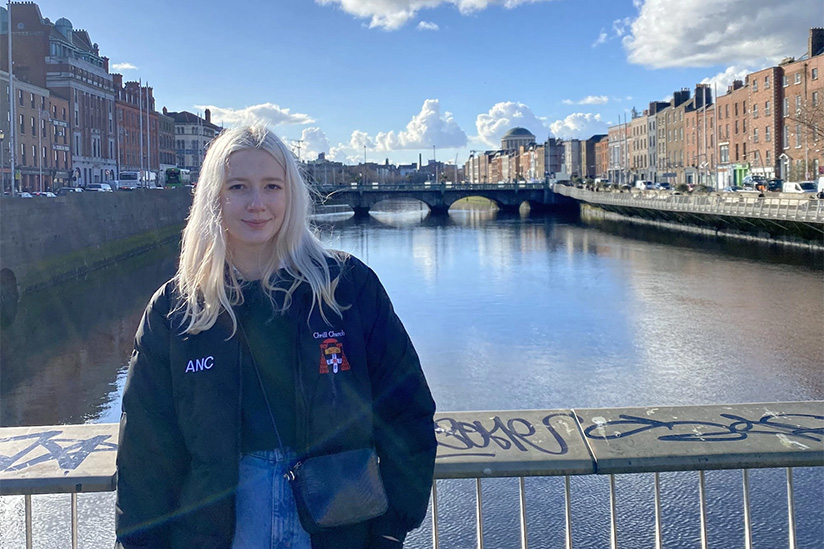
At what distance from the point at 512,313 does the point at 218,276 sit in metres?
17.2

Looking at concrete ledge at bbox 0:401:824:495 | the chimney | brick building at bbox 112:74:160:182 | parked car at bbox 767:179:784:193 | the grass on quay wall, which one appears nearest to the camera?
concrete ledge at bbox 0:401:824:495

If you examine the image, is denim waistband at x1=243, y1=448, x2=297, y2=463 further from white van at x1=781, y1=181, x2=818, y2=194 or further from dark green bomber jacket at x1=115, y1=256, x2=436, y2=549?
white van at x1=781, y1=181, x2=818, y2=194

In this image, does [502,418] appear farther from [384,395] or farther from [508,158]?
[508,158]

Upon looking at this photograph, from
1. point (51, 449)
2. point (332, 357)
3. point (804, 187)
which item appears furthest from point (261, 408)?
point (804, 187)

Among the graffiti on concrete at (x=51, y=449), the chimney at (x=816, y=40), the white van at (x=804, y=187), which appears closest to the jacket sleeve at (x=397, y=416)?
the graffiti on concrete at (x=51, y=449)

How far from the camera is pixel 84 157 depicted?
2071 inches

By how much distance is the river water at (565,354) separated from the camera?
268 inches

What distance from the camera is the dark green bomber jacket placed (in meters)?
1.88

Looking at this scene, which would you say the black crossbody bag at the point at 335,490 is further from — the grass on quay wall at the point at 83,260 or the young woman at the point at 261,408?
the grass on quay wall at the point at 83,260

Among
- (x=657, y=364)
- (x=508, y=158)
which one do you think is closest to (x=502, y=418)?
(x=657, y=364)

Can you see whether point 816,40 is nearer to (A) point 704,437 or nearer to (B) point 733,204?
(B) point 733,204

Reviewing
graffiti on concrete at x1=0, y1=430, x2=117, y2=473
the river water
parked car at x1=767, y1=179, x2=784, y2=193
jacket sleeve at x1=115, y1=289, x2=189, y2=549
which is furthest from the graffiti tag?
parked car at x1=767, y1=179, x2=784, y2=193

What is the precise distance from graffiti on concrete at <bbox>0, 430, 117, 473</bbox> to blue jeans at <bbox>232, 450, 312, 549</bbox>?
0.81 metres

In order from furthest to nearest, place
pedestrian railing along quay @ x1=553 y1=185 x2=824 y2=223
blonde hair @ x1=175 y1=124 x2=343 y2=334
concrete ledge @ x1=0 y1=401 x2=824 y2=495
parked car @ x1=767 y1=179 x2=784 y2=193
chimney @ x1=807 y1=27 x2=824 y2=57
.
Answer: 1. chimney @ x1=807 y1=27 x2=824 y2=57
2. parked car @ x1=767 y1=179 x2=784 y2=193
3. pedestrian railing along quay @ x1=553 y1=185 x2=824 y2=223
4. concrete ledge @ x1=0 y1=401 x2=824 y2=495
5. blonde hair @ x1=175 y1=124 x2=343 y2=334
